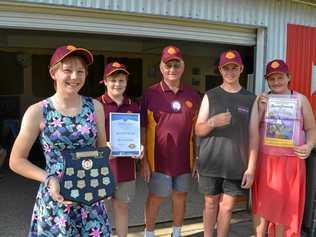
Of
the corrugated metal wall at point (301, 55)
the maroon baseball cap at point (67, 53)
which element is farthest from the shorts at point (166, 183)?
the corrugated metal wall at point (301, 55)

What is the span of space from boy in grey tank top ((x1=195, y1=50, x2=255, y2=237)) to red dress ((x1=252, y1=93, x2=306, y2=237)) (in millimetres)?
205

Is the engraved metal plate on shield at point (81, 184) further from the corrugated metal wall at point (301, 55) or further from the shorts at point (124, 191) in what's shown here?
the corrugated metal wall at point (301, 55)

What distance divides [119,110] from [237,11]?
229 cm

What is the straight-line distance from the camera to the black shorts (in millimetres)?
3754

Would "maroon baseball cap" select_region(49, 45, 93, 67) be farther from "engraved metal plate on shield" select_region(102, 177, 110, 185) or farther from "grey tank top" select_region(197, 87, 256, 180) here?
"grey tank top" select_region(197, 87, 256, 180)

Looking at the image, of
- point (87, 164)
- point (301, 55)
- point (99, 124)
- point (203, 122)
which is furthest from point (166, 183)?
A: point (301, 55)

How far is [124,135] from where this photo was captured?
3.47 meters

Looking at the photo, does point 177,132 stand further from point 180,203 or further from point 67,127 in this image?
point 67,127

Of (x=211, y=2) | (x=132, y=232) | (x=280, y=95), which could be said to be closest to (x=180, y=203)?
(x=132, y=232)

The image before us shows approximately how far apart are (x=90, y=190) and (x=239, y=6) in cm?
352

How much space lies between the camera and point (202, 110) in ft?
12.4

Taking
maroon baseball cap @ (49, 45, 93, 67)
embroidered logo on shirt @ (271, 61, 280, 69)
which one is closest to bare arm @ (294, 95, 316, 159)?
embroidered logo on shirt @ (271, 61, 280, 69)

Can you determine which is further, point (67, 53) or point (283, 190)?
point (283, 190)

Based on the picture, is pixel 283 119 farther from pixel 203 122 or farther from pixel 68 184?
pixel 68 184
